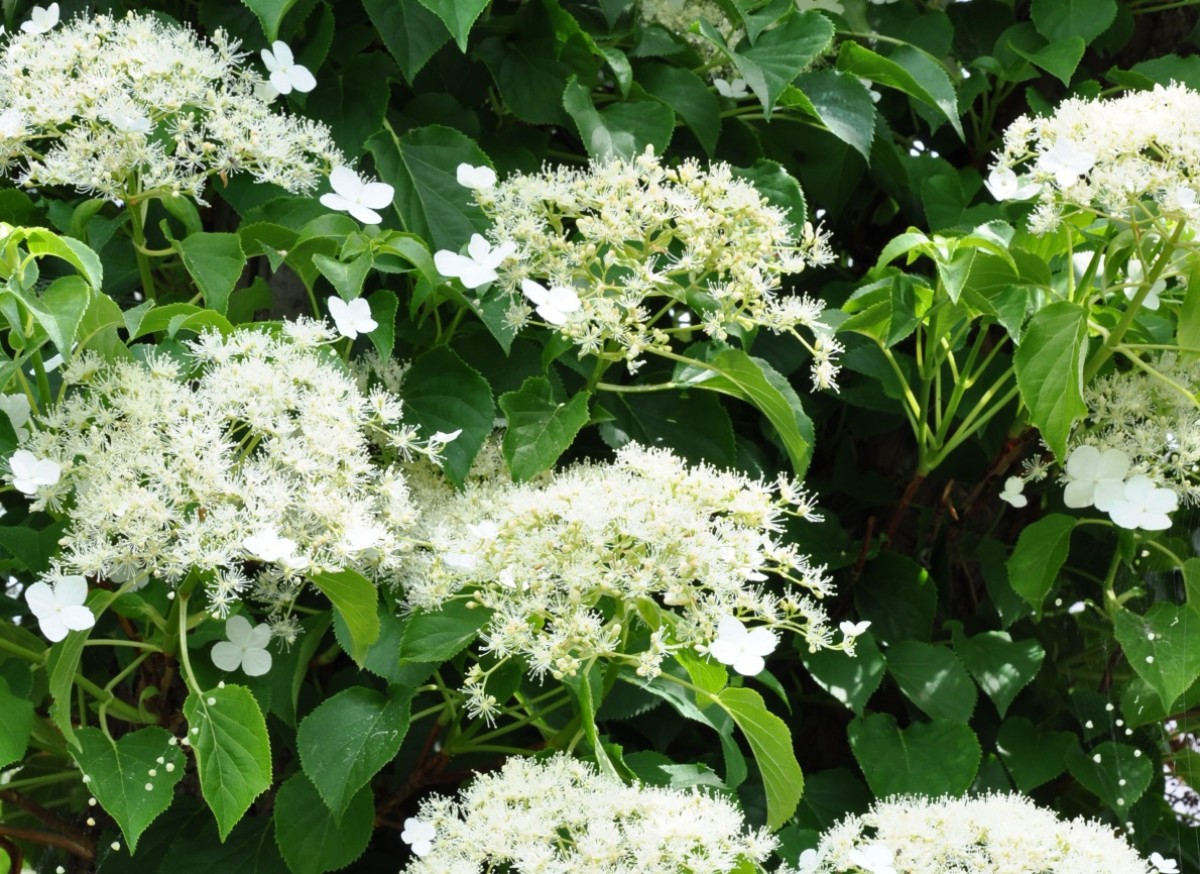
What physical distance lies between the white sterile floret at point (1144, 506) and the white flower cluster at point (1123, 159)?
0.25 meters

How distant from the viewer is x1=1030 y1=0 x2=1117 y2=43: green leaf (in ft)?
5.84

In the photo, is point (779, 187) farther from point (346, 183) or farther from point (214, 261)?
point (214, 261)

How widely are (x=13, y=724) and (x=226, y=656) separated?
7.0 inches

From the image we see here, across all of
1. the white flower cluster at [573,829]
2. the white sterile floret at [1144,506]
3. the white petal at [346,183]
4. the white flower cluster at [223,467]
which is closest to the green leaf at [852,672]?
the white sterile floret at [1144,506]

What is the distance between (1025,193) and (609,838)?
0.70 metres

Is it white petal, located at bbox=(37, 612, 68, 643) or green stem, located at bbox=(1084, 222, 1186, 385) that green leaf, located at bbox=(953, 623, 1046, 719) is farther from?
white petal, located at bbox=(37, 612, 68, 643)

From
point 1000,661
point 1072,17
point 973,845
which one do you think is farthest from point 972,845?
point 1072,17

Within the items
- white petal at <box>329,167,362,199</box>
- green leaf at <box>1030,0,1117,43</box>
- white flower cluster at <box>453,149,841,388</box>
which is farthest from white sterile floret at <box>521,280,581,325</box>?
green leaf at <box>1030,0,1117,43</box>

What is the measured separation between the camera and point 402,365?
1.43m

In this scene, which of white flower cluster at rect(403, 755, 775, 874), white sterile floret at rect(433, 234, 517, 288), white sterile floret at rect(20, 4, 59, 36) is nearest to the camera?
white flower cluster at rect(403, 755, 775, 874)

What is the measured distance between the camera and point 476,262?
133 cm

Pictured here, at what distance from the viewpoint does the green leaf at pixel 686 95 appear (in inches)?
62.5

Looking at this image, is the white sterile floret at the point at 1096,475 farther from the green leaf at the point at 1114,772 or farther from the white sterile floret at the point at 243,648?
the white sterile floret at the point at 243,648

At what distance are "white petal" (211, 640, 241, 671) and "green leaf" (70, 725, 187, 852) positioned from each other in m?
0.08
